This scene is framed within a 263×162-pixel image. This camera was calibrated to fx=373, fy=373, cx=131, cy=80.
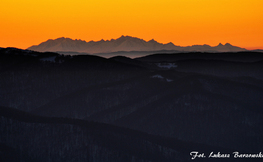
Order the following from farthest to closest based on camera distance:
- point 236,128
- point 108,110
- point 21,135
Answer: point 108,110
point 236,128
point 21,135

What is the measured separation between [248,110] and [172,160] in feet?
237

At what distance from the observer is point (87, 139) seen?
416 feet

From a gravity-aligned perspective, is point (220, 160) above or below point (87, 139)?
below

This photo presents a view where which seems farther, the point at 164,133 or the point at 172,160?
the point at 164,133

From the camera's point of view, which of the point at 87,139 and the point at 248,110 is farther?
the point at 248,110

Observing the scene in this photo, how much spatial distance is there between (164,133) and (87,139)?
46431 mm

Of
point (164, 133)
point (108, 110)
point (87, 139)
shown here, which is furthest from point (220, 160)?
point (108, 110)

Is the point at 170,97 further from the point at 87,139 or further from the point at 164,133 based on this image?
the point at 87,139

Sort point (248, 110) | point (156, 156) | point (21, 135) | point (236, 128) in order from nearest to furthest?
1. point (156, 156)
2. point (21, 135)
3. point (236, 128)
4. point (248, 110)

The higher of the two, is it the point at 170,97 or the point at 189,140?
the point at 170,97

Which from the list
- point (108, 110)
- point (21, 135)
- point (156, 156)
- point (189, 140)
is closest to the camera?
point (156, 156)

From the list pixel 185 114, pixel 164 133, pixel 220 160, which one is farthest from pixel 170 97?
pixel 220 160

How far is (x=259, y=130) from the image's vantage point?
544 feet

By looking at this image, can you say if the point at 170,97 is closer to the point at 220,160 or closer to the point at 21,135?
the point at 220,160
